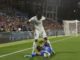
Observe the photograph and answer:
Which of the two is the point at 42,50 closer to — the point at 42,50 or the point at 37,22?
the point at 42,50

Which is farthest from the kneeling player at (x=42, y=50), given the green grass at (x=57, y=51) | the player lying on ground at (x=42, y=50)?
the green grass at (x=57, y=51)

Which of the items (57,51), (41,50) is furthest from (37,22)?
(57,51)

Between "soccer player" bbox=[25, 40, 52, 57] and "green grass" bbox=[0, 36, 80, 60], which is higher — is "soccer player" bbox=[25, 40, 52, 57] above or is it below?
above

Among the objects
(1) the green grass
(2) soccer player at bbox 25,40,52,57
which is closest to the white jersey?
(2) soccer player at bbox 25,40,52,57

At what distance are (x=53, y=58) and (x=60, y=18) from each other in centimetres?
5963

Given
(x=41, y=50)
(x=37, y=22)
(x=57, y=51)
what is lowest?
(x=57, y=51)

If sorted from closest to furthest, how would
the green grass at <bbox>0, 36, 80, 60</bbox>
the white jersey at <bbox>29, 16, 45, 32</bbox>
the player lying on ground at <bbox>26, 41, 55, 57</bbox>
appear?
1. the player lying on ground at <bbox>26, 41, 55, 57</bbox>
2. the green grass at <bbox>0, 36, 80, 60</bbox>
3. the white jersey at <bbox>29, 16, 45, 32</bbox>

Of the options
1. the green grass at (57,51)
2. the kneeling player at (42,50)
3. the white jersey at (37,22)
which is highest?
the white jersey at (37,22)

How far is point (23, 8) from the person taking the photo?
65.6 metres

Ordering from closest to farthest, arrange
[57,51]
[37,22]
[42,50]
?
[42,50] → [37,22] → [57,51]

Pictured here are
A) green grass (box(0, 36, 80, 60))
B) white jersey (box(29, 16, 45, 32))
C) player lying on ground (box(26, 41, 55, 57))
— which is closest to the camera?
player lying on ground (box(26, 41, 55, 57))

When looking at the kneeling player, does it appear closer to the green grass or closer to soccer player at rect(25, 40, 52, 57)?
soccer player at rect(25, 40, 52, 57)

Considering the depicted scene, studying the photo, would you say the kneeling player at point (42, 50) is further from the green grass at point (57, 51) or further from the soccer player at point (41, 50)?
the green grass at point (57, 51)

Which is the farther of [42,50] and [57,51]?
[57,51]
